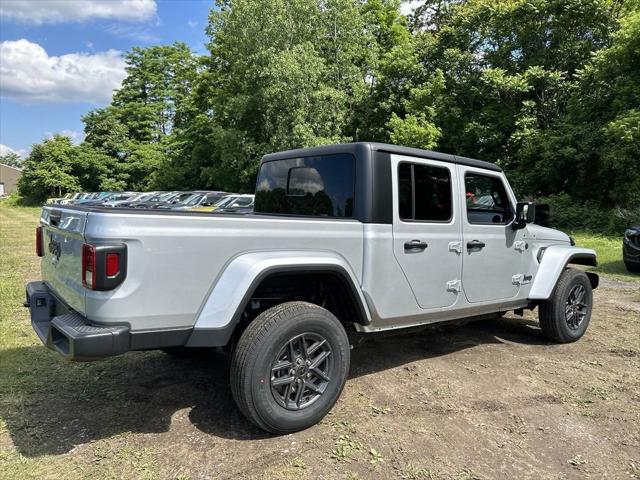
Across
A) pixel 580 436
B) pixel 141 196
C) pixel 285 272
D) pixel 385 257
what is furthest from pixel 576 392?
pixel 141 196

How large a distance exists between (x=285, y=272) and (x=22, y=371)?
275cm

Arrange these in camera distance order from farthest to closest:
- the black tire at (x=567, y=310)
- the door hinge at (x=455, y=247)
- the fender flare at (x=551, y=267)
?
the black tire at (x=567, y=310), the fender flare at (x=551, y=267), the door hinge at (x=455, y=247)

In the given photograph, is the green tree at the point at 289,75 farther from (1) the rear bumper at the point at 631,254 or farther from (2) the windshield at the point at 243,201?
(1) the rear bumper at the point at 631,254

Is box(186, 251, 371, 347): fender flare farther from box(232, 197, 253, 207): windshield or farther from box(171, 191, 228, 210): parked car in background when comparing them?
box(171, 191, 228, 210): parked car in background

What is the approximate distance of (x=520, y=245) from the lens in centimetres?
490

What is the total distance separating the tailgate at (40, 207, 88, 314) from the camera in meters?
2.91

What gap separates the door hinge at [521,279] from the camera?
4.85 m

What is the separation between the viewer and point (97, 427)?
3387mm

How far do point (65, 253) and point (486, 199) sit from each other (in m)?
3.59

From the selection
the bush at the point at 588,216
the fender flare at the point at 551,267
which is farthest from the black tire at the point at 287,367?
the bush at the point at 588,216

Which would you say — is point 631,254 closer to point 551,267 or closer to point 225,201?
point 551,267

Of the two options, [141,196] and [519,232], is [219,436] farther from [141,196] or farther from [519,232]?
[141,196]

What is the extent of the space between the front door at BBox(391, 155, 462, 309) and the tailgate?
213 cm

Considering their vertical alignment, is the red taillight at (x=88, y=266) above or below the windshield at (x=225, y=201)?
below
